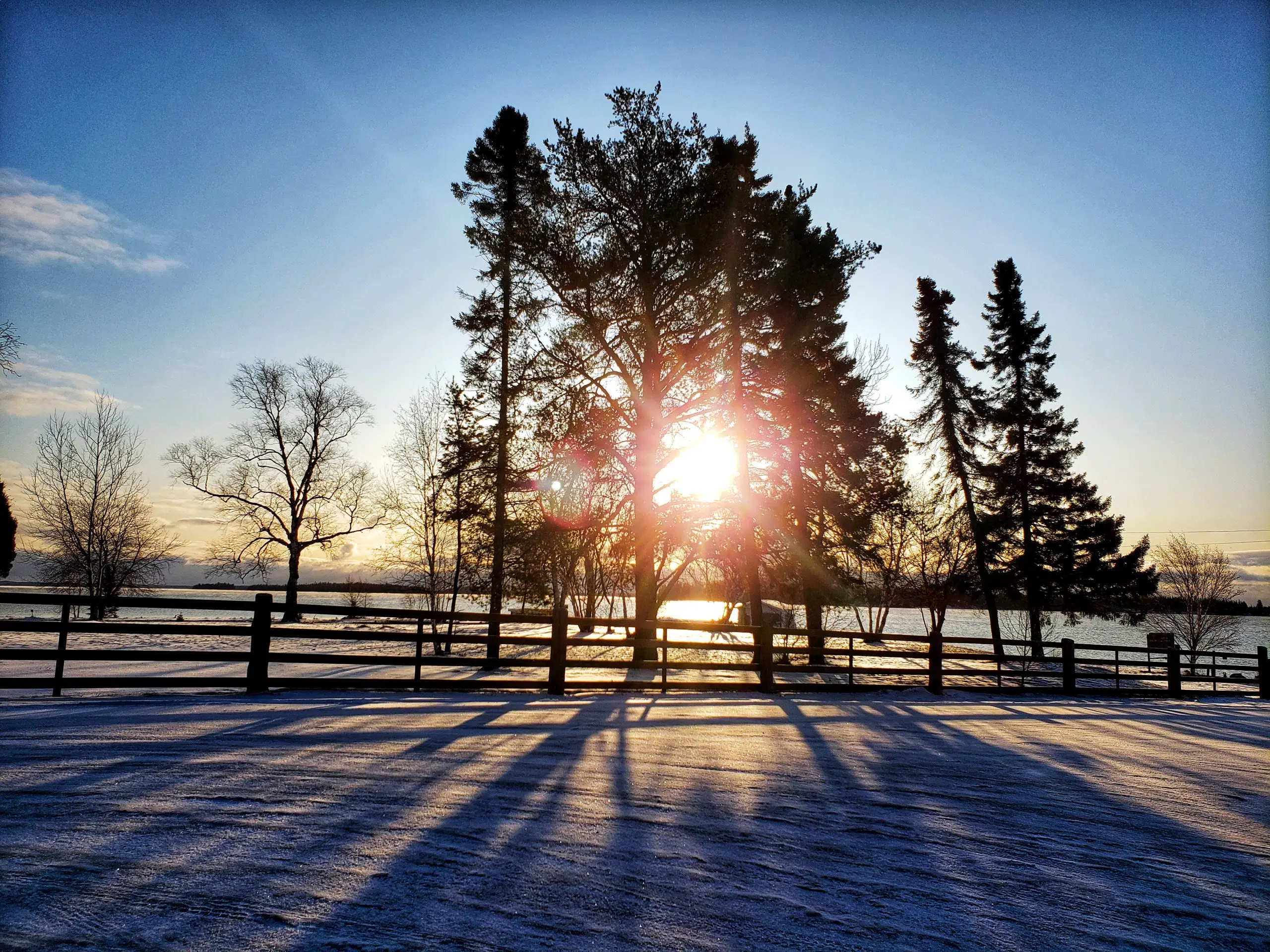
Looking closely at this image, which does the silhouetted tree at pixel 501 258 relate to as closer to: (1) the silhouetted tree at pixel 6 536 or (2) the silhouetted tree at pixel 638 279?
(2) the silhouetted tree at pixel 638 279

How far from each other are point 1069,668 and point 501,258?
18.9 meters

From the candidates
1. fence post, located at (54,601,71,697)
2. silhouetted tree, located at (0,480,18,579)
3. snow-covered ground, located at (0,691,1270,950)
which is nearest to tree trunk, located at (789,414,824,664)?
snow-covered ground, located at (0,691,1270,950)

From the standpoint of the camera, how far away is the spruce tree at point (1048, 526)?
30.8 m

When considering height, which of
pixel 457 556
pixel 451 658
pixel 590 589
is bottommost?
pixel 590 589

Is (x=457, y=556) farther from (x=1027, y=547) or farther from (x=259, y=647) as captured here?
(x=1027, y=547)

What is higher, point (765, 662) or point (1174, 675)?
point (765, 662)

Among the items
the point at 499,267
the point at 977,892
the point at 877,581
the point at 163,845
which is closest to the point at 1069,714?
the point at 977,892

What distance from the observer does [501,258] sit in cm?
2006

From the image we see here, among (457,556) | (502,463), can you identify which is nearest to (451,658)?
(502,463)

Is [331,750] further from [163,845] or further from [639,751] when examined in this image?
[639,751]

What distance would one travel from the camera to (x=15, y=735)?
5969mm

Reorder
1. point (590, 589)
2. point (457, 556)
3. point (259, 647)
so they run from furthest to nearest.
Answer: point (590, 589)
point (457, 556)
point (259, 647)

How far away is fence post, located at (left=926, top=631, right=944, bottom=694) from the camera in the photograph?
1369cm

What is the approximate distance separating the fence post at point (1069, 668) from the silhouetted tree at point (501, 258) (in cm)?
1459
